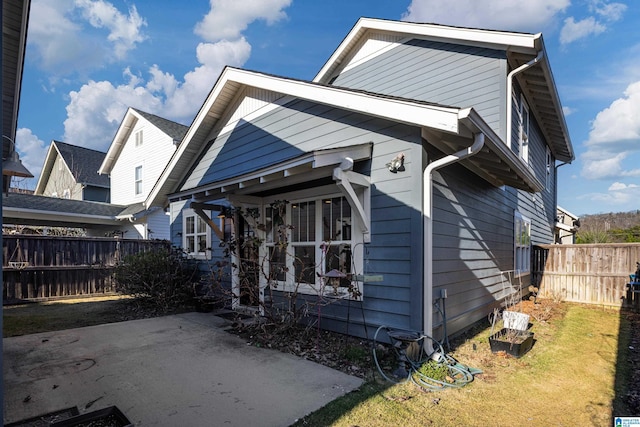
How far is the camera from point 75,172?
65.7 ft

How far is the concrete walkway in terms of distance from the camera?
3.21m

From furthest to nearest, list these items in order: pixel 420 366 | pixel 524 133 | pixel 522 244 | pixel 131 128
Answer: pixel 131 128 < pixel 522 244 < pixel 524 133 < pixel 420 366

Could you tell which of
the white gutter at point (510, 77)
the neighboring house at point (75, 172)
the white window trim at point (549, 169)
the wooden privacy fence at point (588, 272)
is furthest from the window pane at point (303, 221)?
the neighboring house at point (75, 172)

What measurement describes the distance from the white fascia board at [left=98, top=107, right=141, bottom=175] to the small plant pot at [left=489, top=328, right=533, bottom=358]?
1773 cm

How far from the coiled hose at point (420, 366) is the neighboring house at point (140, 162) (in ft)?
43.8

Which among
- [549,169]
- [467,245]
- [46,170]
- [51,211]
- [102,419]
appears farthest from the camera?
[46,170]

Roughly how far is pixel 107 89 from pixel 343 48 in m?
23.5

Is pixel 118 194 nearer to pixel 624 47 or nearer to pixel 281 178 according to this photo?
pixel 281 178

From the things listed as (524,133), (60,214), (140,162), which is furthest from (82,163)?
(524,133)

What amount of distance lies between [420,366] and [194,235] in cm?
680

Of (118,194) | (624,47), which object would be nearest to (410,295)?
(624,47)

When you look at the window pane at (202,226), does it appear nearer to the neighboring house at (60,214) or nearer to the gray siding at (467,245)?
the gray siding at (467,245)

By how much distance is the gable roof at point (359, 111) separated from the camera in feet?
13.8

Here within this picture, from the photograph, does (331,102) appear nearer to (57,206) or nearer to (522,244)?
(522,244)
